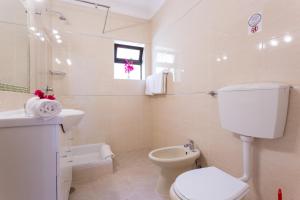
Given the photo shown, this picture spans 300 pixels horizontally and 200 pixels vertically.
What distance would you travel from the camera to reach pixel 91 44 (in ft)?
8.25

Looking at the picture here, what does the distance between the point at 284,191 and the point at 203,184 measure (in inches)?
20.2

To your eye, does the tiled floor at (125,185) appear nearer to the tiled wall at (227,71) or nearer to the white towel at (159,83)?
the tiled wall at (227,71)

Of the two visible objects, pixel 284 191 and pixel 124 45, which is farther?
pixel 124 45

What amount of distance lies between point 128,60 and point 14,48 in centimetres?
172

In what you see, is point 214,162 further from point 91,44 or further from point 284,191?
point 91,44

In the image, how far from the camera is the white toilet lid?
87cm

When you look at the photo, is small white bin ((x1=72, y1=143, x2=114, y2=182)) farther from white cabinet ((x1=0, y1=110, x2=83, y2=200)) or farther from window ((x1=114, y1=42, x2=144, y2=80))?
window ((x1=114, y1=42, x2=144, y2=80))

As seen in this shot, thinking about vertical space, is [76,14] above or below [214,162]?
above

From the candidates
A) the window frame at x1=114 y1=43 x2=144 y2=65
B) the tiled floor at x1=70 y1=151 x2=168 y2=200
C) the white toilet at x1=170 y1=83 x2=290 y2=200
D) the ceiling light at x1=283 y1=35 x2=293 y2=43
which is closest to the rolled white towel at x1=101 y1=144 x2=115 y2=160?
the tiled floor at x1=70 y1=151 x2=168 y2=200

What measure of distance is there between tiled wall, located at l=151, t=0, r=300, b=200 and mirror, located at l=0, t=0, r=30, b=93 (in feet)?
5.46

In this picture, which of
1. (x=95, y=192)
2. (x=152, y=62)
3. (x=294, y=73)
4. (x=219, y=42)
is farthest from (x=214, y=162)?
(x=152, y=62)

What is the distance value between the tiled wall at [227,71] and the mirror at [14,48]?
166cm

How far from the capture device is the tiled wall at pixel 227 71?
0.96 metres

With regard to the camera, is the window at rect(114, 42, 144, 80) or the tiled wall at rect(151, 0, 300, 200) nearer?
the tiled wall at rect(151, 0, 300, 200)
